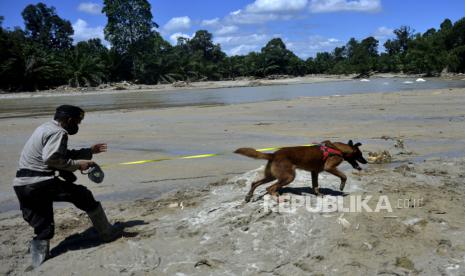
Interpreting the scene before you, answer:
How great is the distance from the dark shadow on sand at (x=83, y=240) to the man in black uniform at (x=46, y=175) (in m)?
0.35

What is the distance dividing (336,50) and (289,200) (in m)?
164

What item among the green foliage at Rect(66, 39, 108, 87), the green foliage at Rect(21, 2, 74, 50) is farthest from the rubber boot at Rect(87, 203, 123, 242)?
the green foliage at Rect(21, 2, 74, 50)

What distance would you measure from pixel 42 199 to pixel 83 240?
945 millimetres

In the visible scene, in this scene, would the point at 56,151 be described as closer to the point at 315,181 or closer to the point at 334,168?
the point at 315,181

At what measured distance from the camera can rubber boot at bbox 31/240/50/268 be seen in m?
5.11

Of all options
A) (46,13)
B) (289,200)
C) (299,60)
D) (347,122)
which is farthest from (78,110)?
(299,60)

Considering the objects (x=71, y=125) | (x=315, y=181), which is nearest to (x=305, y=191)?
(x=315, y=181)

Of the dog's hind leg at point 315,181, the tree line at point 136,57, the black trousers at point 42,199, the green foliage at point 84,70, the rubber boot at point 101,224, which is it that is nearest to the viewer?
the black trousers at point 42,199

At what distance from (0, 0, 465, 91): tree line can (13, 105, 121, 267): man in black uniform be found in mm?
52446

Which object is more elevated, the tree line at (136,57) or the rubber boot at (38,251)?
the tree line at (136,57)

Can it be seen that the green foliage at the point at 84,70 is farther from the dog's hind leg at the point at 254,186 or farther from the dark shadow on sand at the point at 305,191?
the dog's hind leg at the point at 254,186

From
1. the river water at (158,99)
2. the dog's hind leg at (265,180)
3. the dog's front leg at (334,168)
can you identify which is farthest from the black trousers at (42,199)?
the river water at (158,99)

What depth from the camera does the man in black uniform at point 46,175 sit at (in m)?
4.95

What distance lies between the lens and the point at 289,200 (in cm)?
597
